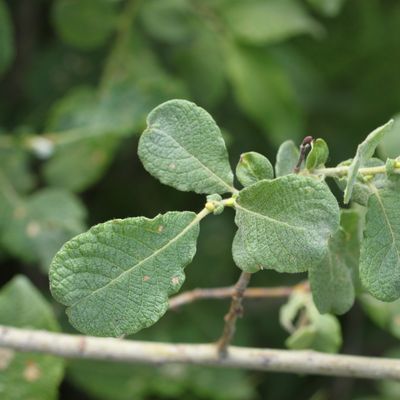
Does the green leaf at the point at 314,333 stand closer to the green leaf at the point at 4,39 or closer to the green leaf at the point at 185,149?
the green leaf at the point at 185,149

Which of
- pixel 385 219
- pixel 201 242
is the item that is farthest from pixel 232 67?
pixel 385 219

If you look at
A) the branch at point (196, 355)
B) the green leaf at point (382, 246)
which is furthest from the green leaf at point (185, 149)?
the branch at point (196, 355)

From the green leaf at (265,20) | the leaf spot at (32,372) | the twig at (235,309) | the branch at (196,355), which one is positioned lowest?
the leaf spot at (32,372)

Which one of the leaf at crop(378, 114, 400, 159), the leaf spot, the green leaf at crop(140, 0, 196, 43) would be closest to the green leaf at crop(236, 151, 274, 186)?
the leaf at crop(378, 114, 400, 159)

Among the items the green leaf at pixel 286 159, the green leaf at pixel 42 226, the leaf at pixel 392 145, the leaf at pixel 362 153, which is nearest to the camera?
the leaf at pixel 362 153

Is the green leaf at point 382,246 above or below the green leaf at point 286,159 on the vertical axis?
below

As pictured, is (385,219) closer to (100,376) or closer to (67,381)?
(100,376)
